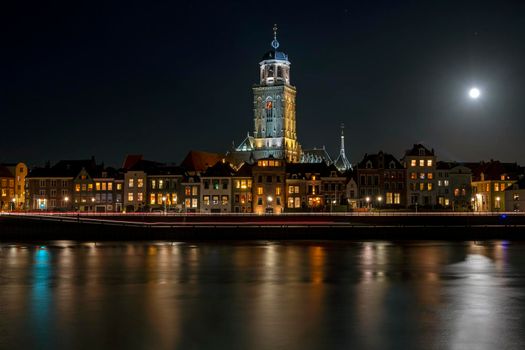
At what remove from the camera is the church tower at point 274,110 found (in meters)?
156

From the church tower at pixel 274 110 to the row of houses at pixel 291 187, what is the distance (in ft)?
157

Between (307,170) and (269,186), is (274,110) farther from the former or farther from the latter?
(269,186)

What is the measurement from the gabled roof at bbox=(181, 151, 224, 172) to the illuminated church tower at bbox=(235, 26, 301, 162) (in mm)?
28595

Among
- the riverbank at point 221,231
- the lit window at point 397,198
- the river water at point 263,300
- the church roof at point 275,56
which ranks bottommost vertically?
the river water at point 263,300

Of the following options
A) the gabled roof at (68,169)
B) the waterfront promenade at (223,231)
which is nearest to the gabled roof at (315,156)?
the gabled roof at (68,169)

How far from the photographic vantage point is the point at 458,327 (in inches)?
1002

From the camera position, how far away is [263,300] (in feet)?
104

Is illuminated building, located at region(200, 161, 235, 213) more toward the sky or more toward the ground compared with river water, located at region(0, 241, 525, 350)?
more toward the sky

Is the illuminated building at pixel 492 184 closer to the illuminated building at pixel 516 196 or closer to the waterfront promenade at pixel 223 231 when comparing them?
the illuminated building at pixel 516 196

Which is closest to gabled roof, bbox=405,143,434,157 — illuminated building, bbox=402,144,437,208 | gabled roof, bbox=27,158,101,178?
illuminated building, bbox=402,144,437,208

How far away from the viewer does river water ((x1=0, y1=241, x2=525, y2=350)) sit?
23.9 m

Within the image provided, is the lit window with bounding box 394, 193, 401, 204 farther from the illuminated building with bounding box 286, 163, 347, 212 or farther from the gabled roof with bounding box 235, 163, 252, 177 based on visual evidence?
the gabled roof with bounding box 235, 163, 252, 177

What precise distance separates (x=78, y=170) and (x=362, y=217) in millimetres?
52055

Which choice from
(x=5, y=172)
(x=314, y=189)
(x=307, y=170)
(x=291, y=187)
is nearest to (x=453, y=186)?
(x=314, y=189)
